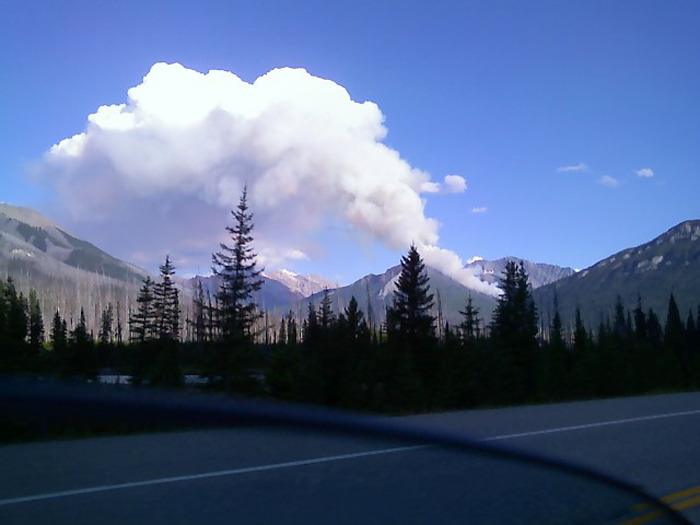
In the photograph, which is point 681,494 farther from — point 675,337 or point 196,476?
point 675,337

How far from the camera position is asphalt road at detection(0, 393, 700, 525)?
4.93 metres

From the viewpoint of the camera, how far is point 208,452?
27.1 ft

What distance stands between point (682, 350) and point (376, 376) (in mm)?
54550

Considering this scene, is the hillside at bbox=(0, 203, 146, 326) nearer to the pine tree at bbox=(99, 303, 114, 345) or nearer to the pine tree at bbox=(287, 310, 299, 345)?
the pine tree at bbox=(99, 303, 114, 345)

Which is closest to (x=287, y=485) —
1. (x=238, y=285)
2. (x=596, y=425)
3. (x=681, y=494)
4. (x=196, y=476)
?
(x=196, y=476)

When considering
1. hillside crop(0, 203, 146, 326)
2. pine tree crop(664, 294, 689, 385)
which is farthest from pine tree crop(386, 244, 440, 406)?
hillside crop(0, 203, 146, 326)

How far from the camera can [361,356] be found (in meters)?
46.6

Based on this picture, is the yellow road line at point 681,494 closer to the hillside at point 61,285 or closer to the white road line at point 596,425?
the white road line at point 596,425

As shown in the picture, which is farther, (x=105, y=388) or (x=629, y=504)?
(x=629, y=504)

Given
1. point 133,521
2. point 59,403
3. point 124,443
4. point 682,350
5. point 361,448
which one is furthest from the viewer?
point 682,350

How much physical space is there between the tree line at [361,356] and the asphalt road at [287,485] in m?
24.2

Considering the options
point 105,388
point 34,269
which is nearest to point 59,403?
point 105,388

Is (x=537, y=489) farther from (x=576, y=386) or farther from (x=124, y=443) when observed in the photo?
(x=576, y=386)

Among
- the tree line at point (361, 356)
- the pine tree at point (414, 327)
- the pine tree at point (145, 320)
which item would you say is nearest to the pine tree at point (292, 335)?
the tree line at point (361, 356)
